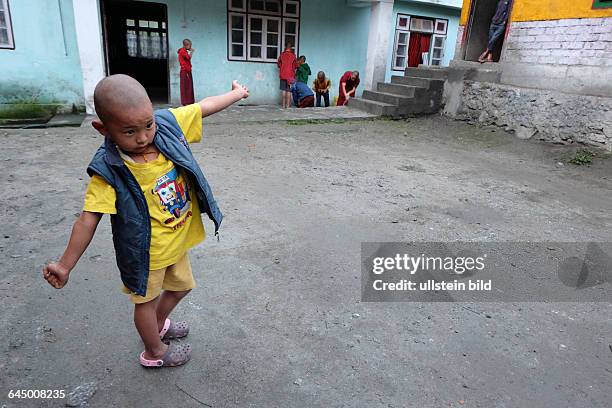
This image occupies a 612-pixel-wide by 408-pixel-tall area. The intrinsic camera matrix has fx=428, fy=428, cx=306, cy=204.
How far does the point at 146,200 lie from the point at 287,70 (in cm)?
927

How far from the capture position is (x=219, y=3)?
10.1 m

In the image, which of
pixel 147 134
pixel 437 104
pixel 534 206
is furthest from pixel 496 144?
pixel 147 134

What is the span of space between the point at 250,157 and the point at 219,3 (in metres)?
6.24

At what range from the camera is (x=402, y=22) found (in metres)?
13.0

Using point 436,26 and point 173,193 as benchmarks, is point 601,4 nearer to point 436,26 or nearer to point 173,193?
point 173,193

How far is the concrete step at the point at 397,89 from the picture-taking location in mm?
9172

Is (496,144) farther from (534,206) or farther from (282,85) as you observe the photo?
(282,85)

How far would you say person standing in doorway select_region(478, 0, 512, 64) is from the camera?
324 inches

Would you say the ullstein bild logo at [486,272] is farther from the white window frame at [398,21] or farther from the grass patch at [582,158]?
the white window frame at [398,21]

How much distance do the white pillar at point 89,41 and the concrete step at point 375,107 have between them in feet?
17.8

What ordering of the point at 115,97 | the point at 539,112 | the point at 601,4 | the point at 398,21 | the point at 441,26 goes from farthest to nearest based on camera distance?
the point at 441,26, the point at 398,21, the point at 539,112, the point at 601,4, the point at 115,97

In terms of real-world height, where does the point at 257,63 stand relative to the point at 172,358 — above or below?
above

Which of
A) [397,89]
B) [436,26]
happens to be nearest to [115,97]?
[397,89]

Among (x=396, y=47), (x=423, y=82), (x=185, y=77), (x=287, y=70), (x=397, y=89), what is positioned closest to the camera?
(x=423, y=82)
